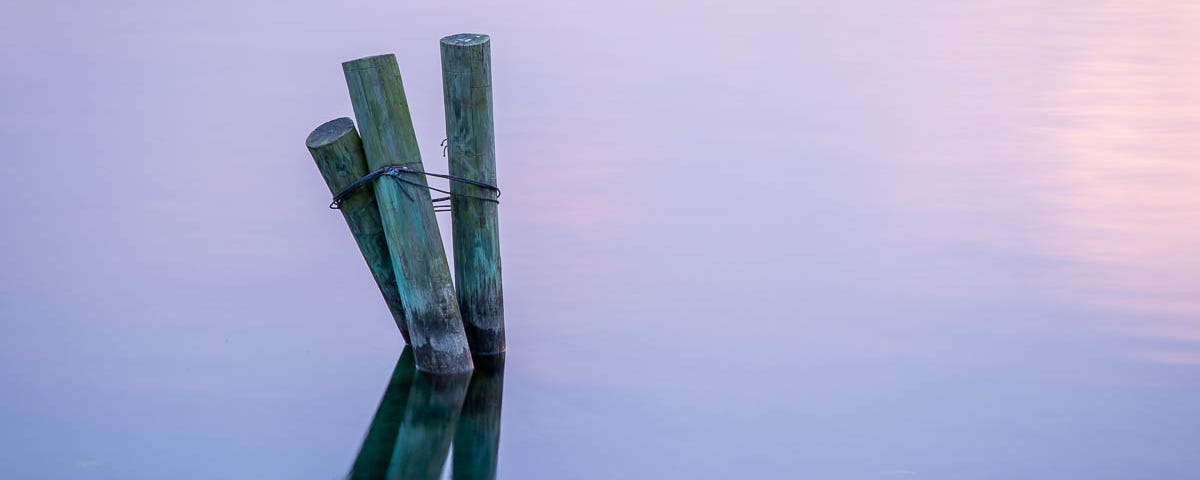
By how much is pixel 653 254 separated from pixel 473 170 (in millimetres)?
3315

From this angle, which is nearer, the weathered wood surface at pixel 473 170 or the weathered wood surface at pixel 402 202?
the weathered wood surface at pixel 402 202

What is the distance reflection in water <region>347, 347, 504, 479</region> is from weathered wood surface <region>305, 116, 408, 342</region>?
580 millimetres

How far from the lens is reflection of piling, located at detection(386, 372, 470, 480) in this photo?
6.25 m

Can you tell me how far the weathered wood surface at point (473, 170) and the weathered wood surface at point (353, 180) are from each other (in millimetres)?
396

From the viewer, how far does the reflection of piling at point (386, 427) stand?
625cm

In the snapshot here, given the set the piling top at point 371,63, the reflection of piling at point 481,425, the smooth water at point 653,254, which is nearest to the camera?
the reflection of piling at point 481,425

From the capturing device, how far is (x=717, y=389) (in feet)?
24.8

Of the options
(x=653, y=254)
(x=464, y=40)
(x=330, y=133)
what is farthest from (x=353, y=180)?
(x=653, y=254)

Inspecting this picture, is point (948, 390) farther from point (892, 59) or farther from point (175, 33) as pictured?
point (175, 33)

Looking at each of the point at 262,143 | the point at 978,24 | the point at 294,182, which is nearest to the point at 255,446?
the point at 294,182

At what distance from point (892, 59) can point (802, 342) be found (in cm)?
1014

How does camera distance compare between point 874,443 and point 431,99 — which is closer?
point 874,443

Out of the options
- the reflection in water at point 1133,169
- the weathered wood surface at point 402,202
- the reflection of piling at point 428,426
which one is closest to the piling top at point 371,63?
the weathered wood surface at point 402,202

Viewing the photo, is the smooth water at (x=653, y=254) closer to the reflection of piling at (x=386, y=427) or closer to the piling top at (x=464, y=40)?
the reflection of piling at (x=386, y=427)
